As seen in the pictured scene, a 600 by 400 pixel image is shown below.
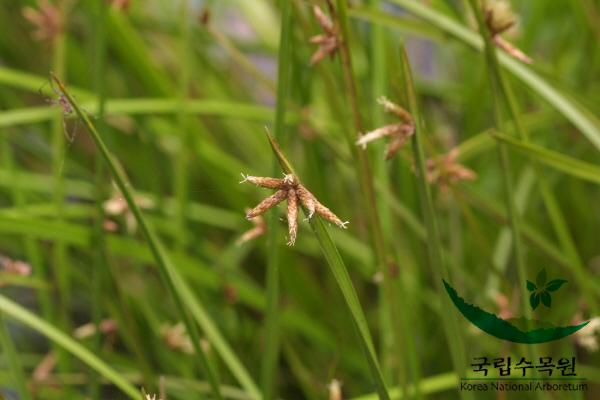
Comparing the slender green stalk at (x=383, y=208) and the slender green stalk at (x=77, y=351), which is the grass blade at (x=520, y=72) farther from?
the slender green stalk at (x=77, y=351)

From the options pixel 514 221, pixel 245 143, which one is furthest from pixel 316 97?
pixel 514 221

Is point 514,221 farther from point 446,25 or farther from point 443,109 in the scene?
point 443,109

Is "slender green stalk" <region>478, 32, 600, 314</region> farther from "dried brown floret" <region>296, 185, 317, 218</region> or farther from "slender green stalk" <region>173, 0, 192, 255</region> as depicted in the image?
"slender green stalk" <region>173, 0, 192, 255</region>

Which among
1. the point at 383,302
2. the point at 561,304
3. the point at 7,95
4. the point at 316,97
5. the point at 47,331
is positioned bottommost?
the point at 47,331

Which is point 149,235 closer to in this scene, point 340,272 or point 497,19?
point 340,272

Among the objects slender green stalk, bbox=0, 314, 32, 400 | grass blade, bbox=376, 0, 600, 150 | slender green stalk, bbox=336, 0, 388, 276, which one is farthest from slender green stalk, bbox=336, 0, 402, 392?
slender green stalk, bbox=0, 314, 32, 400

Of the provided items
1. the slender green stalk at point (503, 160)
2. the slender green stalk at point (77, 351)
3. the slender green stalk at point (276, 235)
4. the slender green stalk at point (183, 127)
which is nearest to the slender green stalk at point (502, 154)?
the slender green stalk at point (503, 160)
